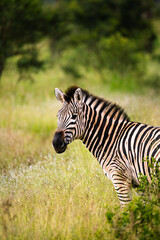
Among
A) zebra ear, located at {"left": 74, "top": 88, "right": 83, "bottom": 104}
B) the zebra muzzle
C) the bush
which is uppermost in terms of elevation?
the bush

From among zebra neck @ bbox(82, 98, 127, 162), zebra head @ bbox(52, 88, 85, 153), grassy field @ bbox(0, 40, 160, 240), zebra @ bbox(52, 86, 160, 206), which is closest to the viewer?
grassy field @ bbox(0, 40, 160, 240)

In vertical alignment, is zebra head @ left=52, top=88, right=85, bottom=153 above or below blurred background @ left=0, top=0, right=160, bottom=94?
below

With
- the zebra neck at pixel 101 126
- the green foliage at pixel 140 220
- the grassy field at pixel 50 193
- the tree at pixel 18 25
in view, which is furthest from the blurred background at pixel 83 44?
the green foliage at pixel 140 220

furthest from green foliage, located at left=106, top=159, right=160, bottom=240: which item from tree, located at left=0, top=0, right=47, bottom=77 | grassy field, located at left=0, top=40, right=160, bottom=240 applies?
tree, located at left=0, top=0, right=47, bottom=77

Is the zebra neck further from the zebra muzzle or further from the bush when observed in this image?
the bush

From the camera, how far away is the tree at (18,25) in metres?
13.3

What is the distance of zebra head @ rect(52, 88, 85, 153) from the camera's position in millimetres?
3992

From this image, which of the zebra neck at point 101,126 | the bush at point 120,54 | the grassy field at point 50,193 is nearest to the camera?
the grassy field at point 50,193

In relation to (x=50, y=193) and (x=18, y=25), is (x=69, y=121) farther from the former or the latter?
(x=18, y=25)

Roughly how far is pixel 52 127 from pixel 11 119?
139cm

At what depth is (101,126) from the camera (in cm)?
429

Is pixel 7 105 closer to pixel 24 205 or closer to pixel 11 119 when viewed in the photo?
pixel 11 119

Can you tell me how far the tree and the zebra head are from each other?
10.1m

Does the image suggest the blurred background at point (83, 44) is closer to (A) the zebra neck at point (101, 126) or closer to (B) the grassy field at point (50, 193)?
(B) the grassy field at point (50, 193)
